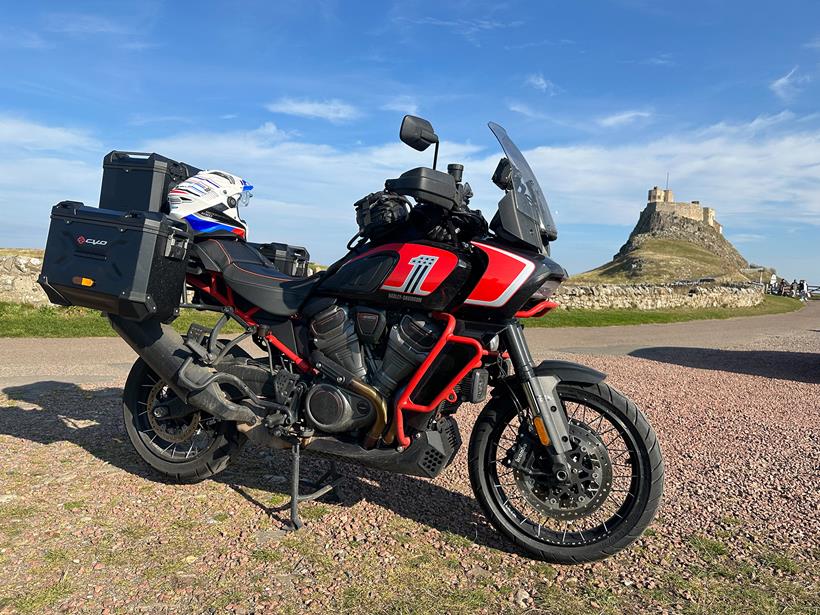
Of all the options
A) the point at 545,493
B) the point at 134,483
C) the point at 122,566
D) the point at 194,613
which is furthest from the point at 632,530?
the point at 134,483

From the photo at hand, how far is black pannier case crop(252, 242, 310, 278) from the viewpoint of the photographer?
16.4 ft

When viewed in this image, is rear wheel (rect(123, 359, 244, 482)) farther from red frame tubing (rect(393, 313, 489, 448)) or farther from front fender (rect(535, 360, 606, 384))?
front fender (rect(535, 360, 606, 384))

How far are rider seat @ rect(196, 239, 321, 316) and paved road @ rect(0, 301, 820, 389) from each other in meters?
4.26

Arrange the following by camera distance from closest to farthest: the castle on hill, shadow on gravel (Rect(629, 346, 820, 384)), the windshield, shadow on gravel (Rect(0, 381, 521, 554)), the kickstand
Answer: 1. the windshield
2. the kickstand
3. shadow on gravel (Rect(0, 381, 521, 554))
4. shadow on gravel (Rect(629, 346, 820, 384))
5. the castle on hill

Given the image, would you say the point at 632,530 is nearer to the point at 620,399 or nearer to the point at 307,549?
the point at 620,399

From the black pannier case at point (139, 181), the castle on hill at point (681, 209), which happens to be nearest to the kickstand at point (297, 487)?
the black pannier case at point (139, 181)

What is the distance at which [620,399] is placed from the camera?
3.31m

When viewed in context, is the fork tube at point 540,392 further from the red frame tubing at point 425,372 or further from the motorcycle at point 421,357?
the red frame tubing at point 425,372

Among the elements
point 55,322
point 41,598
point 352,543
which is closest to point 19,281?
point 55,322

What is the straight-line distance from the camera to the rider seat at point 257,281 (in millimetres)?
3805

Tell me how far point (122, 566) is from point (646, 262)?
268 ft

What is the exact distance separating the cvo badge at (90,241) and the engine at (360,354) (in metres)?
1.31

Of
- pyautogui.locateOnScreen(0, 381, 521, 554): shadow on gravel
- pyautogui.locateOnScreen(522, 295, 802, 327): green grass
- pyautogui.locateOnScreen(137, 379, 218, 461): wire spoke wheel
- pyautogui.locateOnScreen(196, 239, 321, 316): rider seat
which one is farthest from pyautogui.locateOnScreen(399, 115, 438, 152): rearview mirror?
pyautogui.locateOnScreen(522, 295, 802, 327): green grass

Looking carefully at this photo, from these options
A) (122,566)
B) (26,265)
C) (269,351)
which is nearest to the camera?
(122,566)
